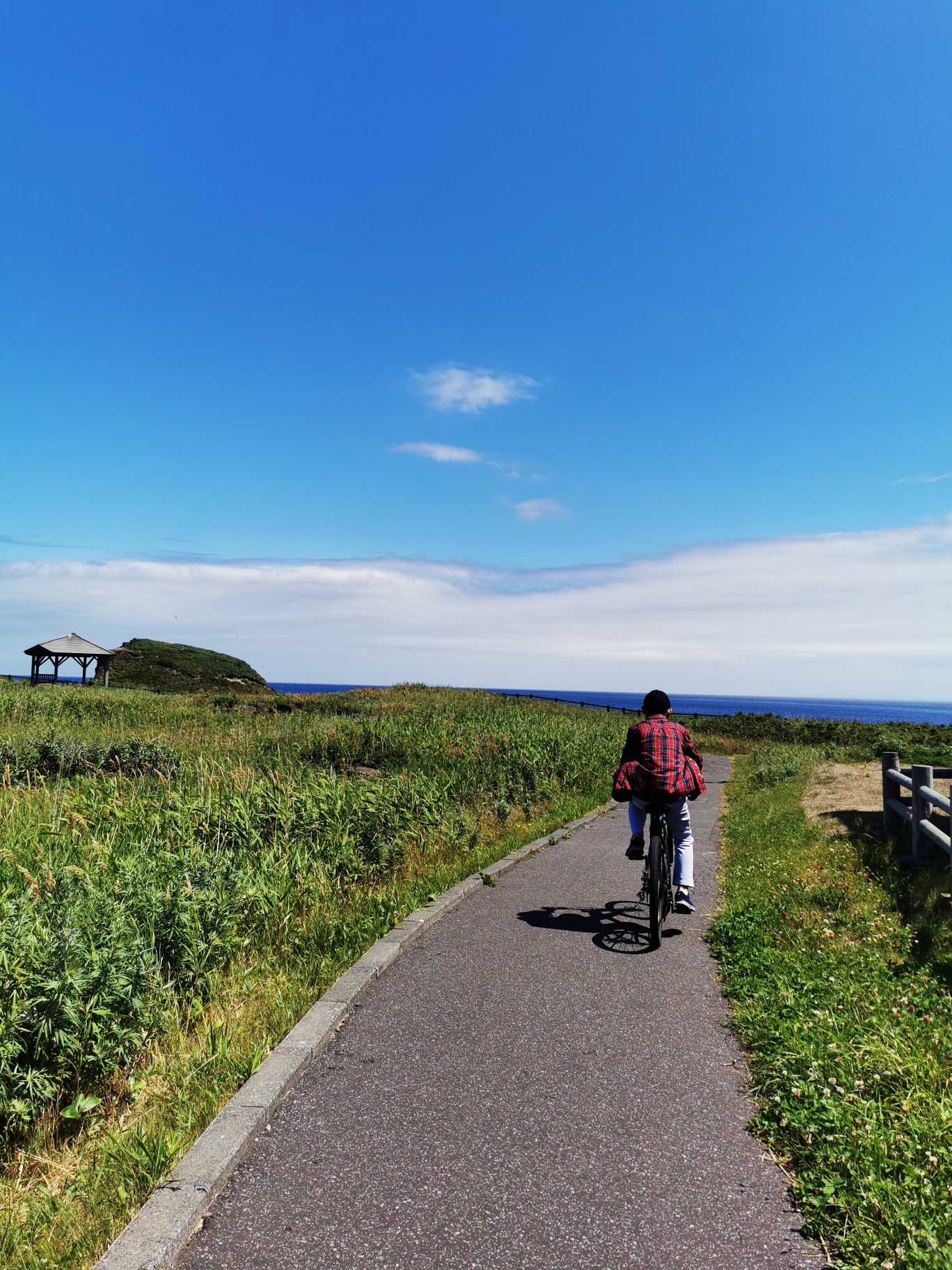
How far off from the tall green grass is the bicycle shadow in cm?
133

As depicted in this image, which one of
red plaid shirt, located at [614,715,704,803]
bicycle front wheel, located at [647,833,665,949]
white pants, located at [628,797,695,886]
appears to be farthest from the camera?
white pants, located at [628,797,695,886]

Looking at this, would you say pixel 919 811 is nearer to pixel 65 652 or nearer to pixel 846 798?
pixel 846 798

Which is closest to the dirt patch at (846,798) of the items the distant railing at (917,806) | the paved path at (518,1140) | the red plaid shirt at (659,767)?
the distant railing at (917,806)

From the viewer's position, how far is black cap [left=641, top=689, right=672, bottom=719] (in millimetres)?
6969

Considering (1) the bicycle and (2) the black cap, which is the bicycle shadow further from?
(2) the black cap

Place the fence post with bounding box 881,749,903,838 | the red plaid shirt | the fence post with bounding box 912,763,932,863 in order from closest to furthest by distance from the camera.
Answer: the red plaid shirt → the fence post with bounding box 912,763,932,863 → the fence post with bounding box 881,749,903,838

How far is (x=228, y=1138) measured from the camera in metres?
3.65

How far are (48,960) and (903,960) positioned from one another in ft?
20.5

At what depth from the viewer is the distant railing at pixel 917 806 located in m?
8.54

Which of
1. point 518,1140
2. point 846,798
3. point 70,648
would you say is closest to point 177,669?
point 70,648

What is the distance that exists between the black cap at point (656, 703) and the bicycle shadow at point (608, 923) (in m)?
2.08

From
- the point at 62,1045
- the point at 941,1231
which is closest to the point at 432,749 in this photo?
the point at 62,1045

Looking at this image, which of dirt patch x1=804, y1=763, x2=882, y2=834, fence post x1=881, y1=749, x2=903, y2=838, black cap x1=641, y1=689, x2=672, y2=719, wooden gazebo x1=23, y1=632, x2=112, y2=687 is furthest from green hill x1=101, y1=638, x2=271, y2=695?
black cap x1=641, y1=689, x2=672, y2=719

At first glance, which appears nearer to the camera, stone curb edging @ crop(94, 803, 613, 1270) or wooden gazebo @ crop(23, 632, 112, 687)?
stone curb edging @ crop(94, 803, 613, 1270)
